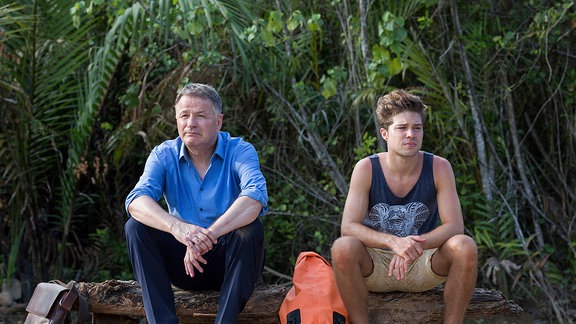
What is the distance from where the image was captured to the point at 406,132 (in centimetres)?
384

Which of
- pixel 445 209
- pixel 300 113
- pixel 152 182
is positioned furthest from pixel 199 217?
pixel 300 113

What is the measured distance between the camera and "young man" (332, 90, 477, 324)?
3707 millimetres

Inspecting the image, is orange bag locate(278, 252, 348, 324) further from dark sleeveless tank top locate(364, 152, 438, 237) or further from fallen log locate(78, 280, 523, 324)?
dark sleeveless tank top locate(364, 152, 438, 237)

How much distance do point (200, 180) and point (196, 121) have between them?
0.30 m

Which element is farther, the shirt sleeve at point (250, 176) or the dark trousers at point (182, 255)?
the shirt sleeve at point (250, 176)

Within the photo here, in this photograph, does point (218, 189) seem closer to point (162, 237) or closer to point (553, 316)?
point (162, 237)

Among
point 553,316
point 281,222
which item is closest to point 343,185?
point 281,222

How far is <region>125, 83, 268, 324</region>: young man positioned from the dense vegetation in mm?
1462

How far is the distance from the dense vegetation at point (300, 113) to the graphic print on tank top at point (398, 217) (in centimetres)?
160

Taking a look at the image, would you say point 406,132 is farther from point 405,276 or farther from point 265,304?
point 265,304

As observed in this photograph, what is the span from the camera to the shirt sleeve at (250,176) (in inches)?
151

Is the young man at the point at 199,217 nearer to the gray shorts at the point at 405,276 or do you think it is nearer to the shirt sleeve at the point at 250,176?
the shirt sleeve at the point at 250,176

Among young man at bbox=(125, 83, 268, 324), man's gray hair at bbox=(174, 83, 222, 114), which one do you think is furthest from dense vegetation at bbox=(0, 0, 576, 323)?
young man at bbox=(125, 83, 268, 324)

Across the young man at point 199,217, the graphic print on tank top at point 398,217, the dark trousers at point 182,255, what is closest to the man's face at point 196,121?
the young man at point 199,217
